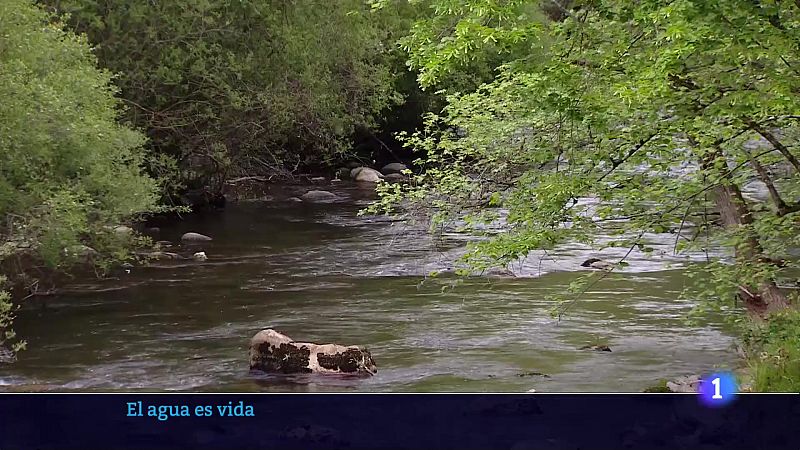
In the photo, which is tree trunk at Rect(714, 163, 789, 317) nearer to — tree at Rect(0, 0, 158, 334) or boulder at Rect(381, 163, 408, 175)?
tree at Rect(0, 0, 158, 334)

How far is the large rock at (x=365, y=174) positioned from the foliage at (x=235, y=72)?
462 cm

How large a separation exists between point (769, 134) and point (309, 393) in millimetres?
6287

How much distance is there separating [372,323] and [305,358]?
8.78ft

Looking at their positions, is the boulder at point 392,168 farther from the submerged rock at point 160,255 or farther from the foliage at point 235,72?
the submerged rock at point 160,255

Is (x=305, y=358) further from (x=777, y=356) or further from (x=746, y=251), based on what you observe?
(x=777, y=356)

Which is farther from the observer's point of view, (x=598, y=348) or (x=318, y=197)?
(x=318, y=197)

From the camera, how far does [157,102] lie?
23.0m

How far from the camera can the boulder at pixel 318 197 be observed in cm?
2955

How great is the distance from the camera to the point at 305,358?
1298cm

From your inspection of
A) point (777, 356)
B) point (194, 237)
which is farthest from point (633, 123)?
point (194, 237)

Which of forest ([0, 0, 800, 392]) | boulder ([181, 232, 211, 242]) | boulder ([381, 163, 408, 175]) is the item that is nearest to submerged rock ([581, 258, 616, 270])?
forest ([0, 0, 800, 392])

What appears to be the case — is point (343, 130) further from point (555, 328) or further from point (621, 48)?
point (621, 48)

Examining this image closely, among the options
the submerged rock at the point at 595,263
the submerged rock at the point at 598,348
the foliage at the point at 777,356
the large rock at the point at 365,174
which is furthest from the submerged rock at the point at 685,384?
the large rock at the point at 365,174

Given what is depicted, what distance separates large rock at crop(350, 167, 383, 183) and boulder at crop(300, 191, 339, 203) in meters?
3.50
